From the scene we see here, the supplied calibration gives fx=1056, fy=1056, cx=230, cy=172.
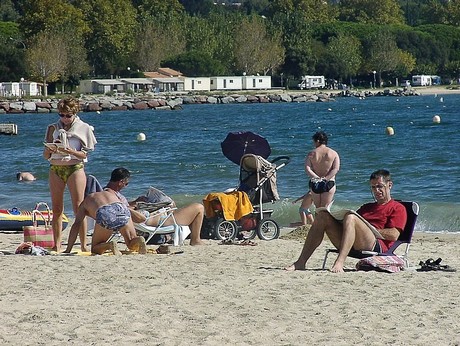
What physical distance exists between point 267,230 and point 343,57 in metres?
111

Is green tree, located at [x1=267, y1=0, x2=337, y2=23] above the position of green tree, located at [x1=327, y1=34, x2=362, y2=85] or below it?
above

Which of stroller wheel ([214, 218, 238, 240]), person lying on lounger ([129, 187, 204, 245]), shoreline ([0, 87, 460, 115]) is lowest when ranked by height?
shoreline ([0, 87, 460, 115])

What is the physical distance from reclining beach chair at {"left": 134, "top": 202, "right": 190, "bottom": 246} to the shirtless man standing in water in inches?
73.4

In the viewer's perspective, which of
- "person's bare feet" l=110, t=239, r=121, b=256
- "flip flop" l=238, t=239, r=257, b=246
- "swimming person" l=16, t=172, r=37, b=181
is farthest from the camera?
"swimming person" l=16, t=172, r=37, b=181

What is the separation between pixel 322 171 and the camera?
1245cm

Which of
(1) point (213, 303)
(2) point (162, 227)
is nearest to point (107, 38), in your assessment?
(2) point (162, 227)

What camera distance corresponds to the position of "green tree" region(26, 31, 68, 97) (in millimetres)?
95188

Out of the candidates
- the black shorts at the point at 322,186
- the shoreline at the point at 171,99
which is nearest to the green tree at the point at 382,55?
the shoreline at the point at 171,99

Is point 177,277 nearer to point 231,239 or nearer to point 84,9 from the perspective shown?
point 231,239

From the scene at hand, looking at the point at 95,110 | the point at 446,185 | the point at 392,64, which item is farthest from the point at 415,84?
the point at 446,185

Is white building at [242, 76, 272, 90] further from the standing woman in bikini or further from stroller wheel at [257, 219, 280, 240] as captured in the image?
the standing woman in bikini

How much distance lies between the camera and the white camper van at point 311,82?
4663 inches

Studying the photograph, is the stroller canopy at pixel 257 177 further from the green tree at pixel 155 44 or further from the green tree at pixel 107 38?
the green tree at pixel 155 44

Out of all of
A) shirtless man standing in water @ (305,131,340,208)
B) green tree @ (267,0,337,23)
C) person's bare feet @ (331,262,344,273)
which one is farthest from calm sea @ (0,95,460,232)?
green tree @ (267,0,337,23)
